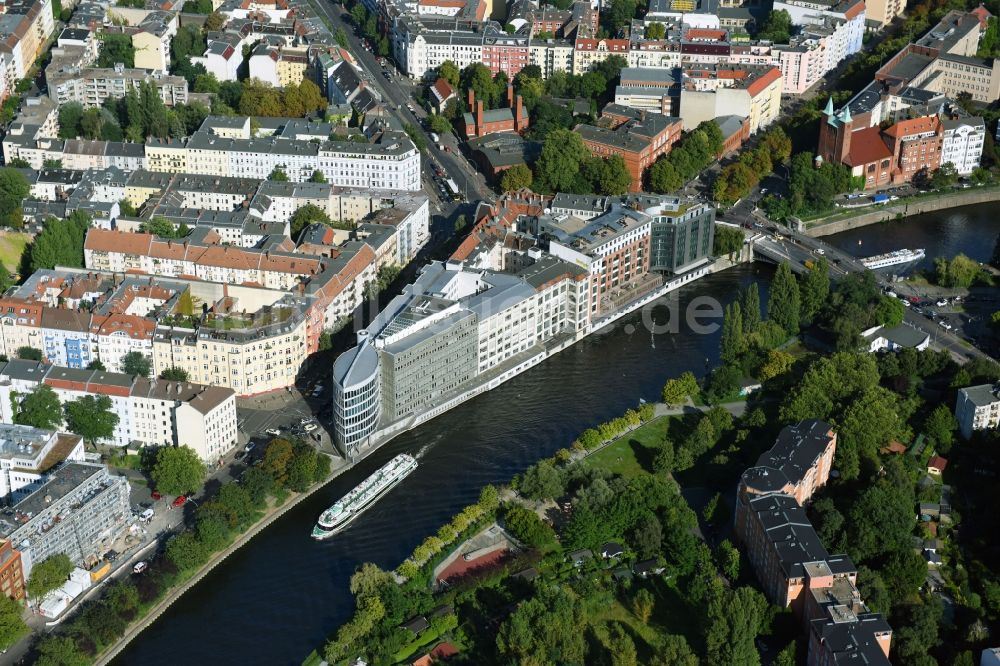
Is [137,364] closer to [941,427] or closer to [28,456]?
[28,456]

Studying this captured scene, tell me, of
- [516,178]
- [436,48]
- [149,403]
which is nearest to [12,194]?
[149,403]

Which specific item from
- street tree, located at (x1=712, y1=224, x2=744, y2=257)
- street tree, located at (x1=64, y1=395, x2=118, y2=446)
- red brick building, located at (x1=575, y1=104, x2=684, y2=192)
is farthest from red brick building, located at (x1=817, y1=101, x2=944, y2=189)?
street tree, located at (x1=64, y1=395, x2=118, y2=446)

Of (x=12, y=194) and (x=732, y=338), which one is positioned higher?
(x=12, y=194)

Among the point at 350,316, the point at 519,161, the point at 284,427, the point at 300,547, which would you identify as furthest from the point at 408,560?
the point at 519,161

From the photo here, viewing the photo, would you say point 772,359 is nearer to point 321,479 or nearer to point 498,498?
point 498,498

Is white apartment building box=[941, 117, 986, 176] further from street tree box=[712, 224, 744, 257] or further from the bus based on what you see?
the bus

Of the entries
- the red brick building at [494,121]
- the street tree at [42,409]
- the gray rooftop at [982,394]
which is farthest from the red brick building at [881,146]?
the street tree at [42,409]
